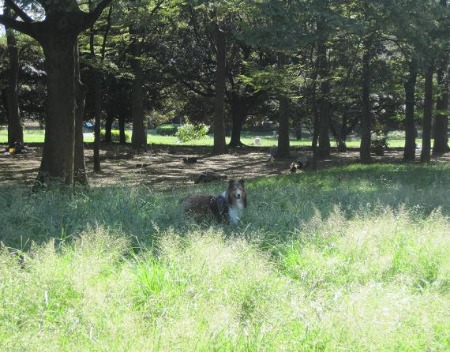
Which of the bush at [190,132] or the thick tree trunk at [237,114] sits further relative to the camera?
the bush at [190,132]

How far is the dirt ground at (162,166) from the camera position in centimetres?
1797

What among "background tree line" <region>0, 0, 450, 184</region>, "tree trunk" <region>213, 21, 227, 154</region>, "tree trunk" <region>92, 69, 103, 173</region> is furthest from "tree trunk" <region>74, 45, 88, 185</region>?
"tree trunk" <region>213, 21, 227, 154</region>

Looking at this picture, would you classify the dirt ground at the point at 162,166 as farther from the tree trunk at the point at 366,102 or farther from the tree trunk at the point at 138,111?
the tree trunk at the point at 366,102

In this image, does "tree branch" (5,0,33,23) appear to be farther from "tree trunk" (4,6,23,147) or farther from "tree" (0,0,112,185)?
"tree trunk" (4,6,23,147)

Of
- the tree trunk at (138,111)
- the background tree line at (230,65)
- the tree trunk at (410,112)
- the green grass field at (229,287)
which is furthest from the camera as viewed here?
the tree trunk at (138,111)

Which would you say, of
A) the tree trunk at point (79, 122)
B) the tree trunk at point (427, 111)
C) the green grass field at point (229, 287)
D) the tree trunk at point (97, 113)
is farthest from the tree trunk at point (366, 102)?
the green grass field at point (229, 287)

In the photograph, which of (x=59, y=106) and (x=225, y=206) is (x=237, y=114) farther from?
(x=225, y=206)

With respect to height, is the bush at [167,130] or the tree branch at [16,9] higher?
the tree branch at [16,9]

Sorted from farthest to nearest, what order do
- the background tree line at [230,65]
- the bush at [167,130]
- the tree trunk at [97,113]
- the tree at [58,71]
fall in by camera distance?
1. the bush at [167,130]
2. the tree trunk at [97,113]
3. the background tree line at [230,65]
4. the tree at [58,71]

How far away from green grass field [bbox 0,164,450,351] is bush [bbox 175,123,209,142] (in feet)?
118

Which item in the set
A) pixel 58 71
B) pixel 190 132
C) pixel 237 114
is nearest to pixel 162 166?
pixel 58 71

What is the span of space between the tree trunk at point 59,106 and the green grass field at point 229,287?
15.7ft

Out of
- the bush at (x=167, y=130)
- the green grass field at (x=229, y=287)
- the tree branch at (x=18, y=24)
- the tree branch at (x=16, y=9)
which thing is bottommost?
the green grass field at (x=229, y=287)

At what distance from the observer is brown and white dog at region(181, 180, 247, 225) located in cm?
775
